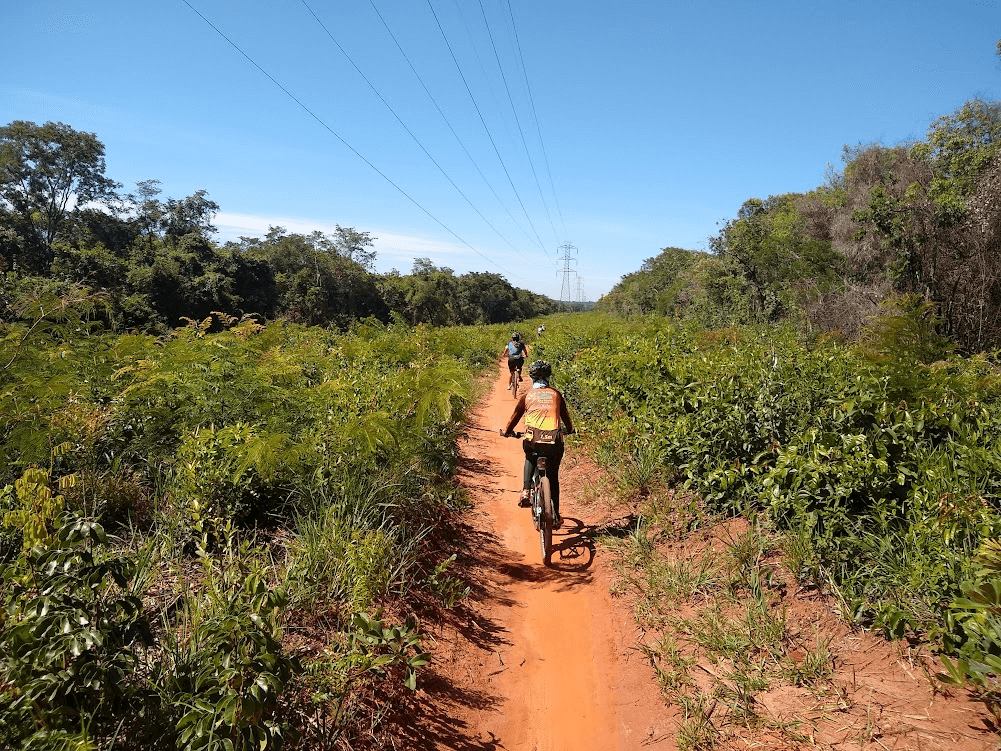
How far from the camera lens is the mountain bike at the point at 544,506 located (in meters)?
5.18

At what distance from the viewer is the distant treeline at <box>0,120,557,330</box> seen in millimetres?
32281

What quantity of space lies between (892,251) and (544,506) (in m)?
15.2

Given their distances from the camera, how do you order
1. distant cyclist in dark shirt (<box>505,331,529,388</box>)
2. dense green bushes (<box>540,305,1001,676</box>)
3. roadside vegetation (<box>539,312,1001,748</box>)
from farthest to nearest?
distant cyclist in dark shirt (<box>505,331,529,388</box>) → dense green bushes (<box>540,305,1001,676</box>) → roadside vegetation (<box>539,312,1001,748</box>)

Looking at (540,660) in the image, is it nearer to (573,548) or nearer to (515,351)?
(573,548)

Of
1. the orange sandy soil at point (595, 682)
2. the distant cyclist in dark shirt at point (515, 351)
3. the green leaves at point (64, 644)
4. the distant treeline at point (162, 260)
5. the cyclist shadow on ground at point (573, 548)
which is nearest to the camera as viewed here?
the green leaves at point (64, 644)

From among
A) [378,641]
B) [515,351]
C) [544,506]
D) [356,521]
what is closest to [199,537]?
[356,521]

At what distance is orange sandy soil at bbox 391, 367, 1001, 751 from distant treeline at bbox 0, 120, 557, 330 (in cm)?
2061

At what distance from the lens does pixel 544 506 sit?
204 inches

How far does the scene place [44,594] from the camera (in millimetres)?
1841

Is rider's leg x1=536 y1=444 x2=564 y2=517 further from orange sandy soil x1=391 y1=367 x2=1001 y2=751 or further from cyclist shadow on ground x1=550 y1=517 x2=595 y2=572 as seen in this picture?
orange sandy soil x1=391 y1=367 x2=1001 y2=751

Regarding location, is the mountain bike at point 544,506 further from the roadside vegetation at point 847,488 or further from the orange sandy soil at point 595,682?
the roadside vegetation at point 847,488

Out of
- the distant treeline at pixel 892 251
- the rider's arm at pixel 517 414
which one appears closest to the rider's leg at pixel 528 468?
the rider's arm at pixel 517 414

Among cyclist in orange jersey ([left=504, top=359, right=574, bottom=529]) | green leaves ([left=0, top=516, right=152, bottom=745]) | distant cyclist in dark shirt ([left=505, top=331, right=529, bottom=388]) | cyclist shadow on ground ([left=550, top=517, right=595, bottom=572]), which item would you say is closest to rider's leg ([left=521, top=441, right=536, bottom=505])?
cyclist in orange jersey ([left=504, top=359, right=574, bottom=529])

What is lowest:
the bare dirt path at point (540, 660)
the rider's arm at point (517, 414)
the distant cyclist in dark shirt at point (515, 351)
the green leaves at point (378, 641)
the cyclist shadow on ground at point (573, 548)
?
the bare dirt path at point (540, 660)
